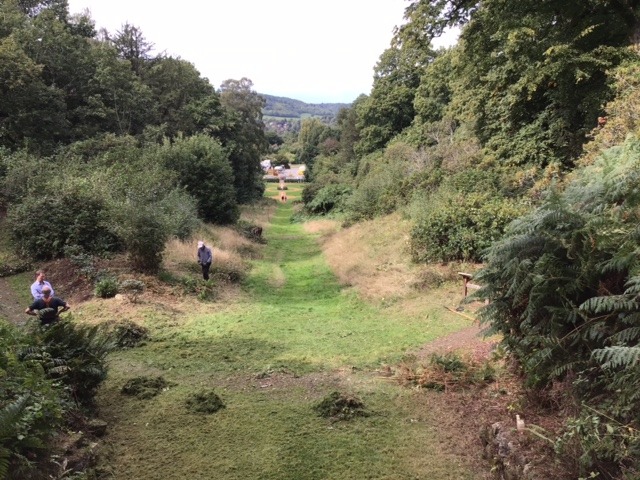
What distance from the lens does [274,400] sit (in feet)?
23.7

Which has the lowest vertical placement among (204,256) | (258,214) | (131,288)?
(258,214)

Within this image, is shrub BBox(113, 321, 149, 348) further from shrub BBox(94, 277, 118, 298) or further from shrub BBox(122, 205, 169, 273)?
shrub BBox(122, 205, 169, 273)

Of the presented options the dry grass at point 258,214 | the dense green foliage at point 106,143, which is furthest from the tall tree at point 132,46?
the dry grass at point 258,214

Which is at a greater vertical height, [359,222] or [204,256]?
[204,256]

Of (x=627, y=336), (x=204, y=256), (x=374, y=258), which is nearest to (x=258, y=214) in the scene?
(x=374, y=258)

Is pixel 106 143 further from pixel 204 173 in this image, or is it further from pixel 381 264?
pixel 381 264

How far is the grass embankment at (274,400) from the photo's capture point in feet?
17.6

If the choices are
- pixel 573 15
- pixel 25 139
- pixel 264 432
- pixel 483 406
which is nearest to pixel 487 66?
pixel 573 15

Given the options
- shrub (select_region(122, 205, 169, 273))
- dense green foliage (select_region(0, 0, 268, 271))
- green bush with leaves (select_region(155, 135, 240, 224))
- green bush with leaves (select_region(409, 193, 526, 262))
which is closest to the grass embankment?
shrub (select_region(122, 205, 169, 273))

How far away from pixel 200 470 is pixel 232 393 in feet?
7.63

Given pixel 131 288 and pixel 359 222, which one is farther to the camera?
pixel 359 222

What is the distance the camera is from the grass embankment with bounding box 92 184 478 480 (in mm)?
5359

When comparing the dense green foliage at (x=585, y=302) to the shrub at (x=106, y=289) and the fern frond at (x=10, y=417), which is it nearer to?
the fern frond at (x=10, y=417)

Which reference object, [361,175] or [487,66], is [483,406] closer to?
[487,66]
